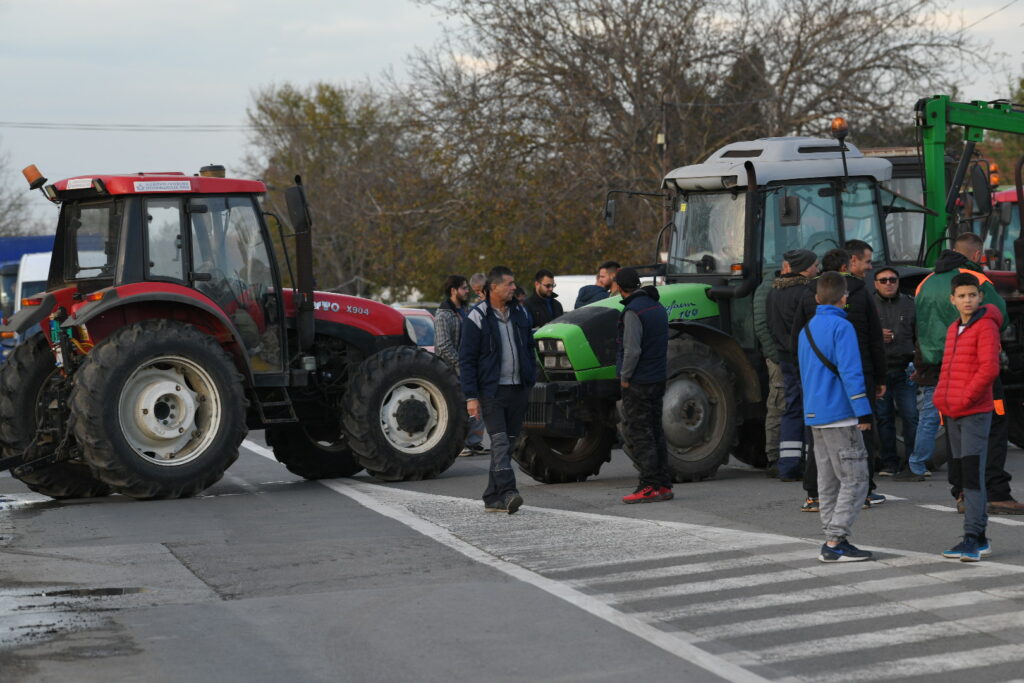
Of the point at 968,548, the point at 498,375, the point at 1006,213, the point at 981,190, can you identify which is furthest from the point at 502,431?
the point at 1006,213

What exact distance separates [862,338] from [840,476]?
2.25 metres

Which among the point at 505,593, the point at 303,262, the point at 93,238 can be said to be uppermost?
the point at 93,238

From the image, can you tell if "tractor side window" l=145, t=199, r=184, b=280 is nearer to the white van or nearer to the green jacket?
the green jacket

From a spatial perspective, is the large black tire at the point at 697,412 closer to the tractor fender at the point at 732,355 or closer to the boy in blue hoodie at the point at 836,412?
the tractor fender at the point at 732,355

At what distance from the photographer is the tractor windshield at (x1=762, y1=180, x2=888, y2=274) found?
14141 millimetres

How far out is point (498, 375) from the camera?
38.2 ft

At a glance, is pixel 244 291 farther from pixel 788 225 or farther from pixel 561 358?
pixel 788 225

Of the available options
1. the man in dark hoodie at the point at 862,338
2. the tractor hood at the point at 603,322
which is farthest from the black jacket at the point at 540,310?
the man in dark hoodie at the point at 862,338

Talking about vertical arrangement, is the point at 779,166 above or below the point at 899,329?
above

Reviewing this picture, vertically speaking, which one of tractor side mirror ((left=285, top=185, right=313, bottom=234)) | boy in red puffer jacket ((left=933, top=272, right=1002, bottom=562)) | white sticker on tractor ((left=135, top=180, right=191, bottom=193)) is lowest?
boy in red puffer jacket ((left=933, top=272, right=1002, bottom=562))

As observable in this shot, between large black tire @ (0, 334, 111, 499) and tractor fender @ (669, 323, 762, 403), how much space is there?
5.36 meters

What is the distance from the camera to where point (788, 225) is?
13.7m

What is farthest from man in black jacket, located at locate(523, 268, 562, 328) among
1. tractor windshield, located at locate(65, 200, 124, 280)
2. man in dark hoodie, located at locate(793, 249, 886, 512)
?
man in dark hoodie, located at locate(793, 249, 886, 512)

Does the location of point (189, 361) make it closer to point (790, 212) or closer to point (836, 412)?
point (790, 212)
